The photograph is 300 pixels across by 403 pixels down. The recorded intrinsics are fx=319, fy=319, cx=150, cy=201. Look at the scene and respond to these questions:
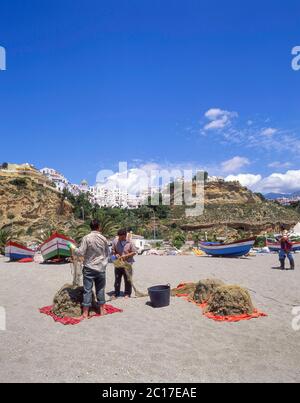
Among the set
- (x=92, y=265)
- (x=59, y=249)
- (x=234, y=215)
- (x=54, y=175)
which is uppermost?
(x=54, y=175)

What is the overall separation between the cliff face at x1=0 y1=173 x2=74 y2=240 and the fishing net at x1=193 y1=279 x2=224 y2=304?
146 feet

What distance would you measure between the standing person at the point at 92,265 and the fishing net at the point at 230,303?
2019 mm

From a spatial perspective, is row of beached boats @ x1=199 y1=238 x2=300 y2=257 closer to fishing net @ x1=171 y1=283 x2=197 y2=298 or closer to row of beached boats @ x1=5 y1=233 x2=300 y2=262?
row of beached boats @ x1=5 y1=233 x2=300 y2=262

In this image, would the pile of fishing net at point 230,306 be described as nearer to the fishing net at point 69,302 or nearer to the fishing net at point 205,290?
the fishing net at point 205,290

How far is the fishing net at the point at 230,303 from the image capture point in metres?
5.62

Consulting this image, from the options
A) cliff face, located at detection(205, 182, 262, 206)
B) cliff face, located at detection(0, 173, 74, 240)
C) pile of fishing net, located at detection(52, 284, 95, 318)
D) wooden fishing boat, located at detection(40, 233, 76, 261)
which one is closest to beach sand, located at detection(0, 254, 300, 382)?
pile of fishing net, located at detection(52, 284, 95, 318)

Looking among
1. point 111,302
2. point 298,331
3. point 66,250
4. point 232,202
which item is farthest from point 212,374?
point 232,202

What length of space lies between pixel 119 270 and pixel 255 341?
12.1 feet

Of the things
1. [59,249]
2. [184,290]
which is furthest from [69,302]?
[59,249]

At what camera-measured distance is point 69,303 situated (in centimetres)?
582

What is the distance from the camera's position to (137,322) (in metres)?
5.42

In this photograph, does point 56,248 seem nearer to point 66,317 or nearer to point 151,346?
point 66,317

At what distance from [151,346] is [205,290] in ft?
8.84
